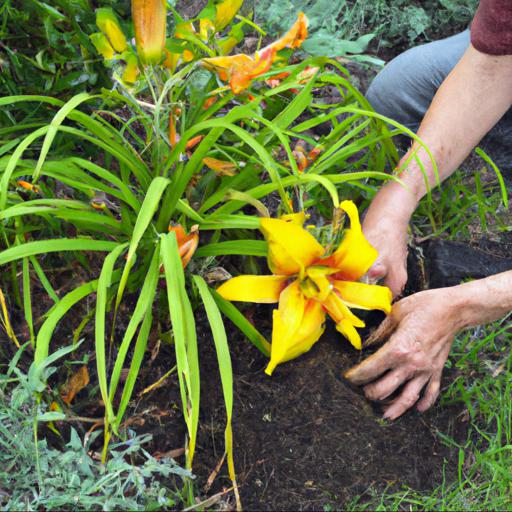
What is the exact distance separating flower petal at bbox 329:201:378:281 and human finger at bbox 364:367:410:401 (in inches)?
10.3

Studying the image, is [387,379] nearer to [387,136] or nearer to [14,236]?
[387,136]

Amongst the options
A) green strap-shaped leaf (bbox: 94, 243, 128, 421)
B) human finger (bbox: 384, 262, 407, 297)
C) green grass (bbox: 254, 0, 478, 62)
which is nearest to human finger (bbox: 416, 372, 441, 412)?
human finger (bbox: 384, 262, 407, 297)

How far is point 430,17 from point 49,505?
2.56 metres

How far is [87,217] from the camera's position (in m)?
1.50

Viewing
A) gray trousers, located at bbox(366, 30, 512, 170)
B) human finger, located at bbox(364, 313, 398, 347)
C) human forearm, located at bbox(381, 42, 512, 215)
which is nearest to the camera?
human finger, located at bbox(364, 313, 398, 347)

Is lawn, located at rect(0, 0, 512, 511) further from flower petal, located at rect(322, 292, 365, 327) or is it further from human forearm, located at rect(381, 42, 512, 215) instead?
human forearm, located at rect(381, 42, 512, 215)

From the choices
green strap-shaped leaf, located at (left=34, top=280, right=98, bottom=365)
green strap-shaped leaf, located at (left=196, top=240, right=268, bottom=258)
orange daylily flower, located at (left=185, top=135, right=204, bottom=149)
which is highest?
orange daylily flower, located at (left=185, top=135, right=204, bottom=149)

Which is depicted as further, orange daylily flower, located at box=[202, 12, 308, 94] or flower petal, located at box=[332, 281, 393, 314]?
flower petal, located at box=[332, 281, 393, 314]

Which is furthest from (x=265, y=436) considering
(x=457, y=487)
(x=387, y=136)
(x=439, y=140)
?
(x=439, y=140)

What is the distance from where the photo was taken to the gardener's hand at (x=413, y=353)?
1.57 m

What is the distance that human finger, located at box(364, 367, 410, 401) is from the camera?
1.58m

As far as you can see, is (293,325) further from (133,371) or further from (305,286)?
(133,371)

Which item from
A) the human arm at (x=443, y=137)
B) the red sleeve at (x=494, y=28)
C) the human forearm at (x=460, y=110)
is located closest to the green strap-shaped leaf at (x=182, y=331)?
the human arm at (x=443, y=137)

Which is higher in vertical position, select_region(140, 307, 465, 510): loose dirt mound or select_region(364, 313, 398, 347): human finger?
select_region(364, 313, 398, 347): human finger
